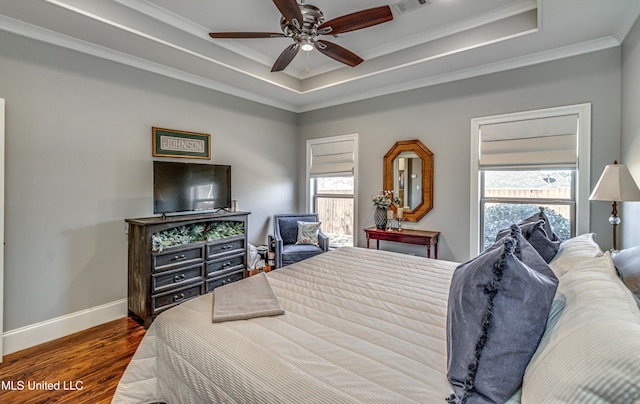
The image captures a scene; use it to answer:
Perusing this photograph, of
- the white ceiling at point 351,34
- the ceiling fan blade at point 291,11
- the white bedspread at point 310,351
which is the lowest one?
the white bedspread at point 310,351

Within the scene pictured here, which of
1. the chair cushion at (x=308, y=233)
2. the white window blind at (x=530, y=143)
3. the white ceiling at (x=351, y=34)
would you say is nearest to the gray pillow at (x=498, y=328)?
the white ceiling at (x=351, y=34)

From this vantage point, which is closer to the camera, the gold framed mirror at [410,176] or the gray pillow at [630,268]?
the gray pillow at [630,268]

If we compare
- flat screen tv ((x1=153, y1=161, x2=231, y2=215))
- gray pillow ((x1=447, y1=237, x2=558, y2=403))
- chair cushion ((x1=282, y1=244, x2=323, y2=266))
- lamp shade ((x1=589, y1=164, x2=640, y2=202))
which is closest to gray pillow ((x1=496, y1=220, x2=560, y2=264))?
gray pillow ((x1=447, y1=237, x2=558, y2=403))

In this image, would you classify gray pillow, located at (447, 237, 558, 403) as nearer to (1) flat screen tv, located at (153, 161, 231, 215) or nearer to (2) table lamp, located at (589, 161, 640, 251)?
(2) table lamp, located at (589, 161, 640, 251)

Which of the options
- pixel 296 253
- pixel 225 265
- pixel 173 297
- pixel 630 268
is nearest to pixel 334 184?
pixel 296 253

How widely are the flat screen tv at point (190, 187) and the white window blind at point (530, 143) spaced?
336cm

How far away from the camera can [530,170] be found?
11.0 feet

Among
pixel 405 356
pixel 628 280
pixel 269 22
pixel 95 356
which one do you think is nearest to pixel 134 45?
pixel 269 22

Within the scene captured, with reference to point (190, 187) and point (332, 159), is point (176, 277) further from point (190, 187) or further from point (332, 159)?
point (332, 159)

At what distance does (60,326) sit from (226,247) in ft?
5.60

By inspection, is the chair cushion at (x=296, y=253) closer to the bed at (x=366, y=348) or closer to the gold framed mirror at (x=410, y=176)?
the gold framed mirror at (x=410, y=176)

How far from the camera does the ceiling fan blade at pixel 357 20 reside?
2.17 m

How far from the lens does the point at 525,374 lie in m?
0.92

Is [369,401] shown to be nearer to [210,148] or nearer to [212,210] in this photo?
[212,210]
